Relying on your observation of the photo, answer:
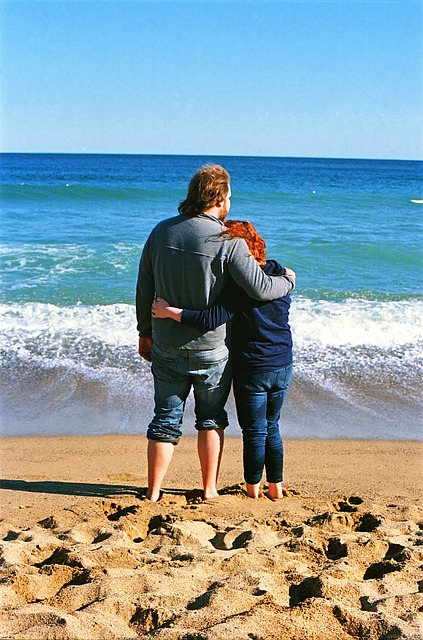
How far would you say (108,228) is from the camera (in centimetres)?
1852

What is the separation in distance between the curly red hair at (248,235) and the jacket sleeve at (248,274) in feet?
0.15

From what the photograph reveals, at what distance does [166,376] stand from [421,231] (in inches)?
628

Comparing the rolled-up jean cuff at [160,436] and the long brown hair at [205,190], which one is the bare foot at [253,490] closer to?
the rolled-up jean cuff at [160,436]

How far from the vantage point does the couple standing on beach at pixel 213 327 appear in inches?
154

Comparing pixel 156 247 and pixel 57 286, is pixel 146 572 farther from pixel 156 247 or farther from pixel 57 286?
pixel 57 286

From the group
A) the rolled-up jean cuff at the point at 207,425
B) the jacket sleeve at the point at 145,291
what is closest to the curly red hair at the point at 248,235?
the jacket sleeve at the point at 145,291

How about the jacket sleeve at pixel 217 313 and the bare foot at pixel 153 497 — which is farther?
the bare foot at pixel 153 497

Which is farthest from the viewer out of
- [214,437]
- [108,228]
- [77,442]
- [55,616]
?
[108,228]

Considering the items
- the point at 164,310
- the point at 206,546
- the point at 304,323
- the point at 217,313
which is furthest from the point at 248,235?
the point at 304,323

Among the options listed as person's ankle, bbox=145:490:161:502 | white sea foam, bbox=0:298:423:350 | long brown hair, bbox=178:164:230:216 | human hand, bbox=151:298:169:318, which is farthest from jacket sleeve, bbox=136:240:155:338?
white sea foam, bbox=0:298:423:350

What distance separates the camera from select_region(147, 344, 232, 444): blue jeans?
404cm

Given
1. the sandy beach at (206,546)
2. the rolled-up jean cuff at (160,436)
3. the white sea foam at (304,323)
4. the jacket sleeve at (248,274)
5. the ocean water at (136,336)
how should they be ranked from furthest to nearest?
the white sea foam at (304,323), the ocean water at (136,336), the rolled-up jean cuff at (160,436), the jacket sleeve at (248,274), the sandy beach at (206,546)

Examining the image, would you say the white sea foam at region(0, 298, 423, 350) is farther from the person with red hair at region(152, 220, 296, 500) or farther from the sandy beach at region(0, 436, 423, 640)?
the person with red hair at region(152, 220, 296, 500)

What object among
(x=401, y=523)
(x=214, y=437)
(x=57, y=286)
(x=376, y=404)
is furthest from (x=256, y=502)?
(x=57, y=286)
